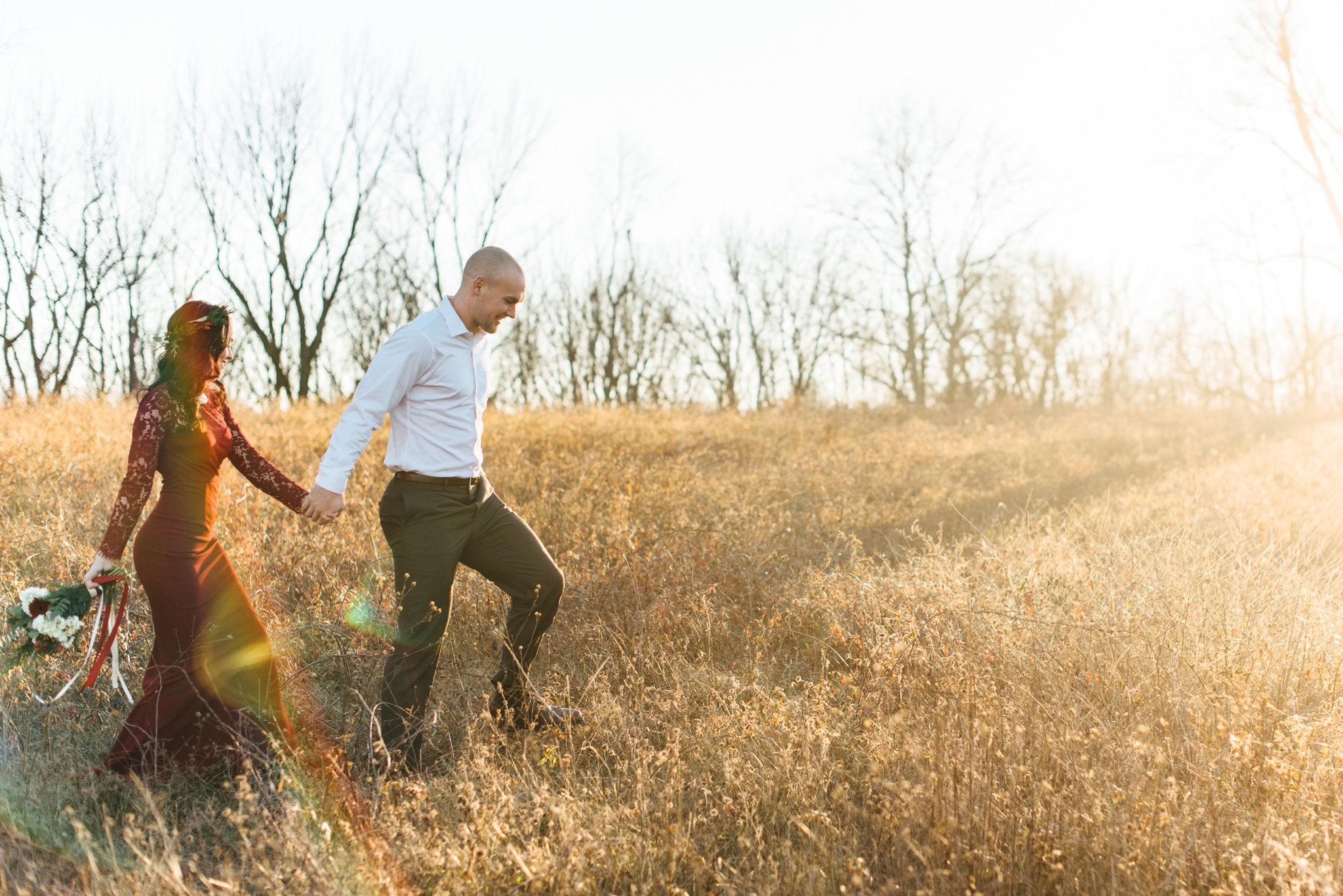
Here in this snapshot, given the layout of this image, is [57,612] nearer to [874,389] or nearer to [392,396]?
[392,396]

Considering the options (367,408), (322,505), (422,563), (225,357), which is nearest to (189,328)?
(225,357)

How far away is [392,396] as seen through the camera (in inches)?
127

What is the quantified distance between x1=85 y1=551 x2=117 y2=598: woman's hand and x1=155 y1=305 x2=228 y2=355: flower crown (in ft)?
2.81

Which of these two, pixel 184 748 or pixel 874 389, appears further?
pixel 874 389

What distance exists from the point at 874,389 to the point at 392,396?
1479 inches

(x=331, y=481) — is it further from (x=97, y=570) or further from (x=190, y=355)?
(x=97, y=570)

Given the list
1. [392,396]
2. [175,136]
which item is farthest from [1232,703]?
[175,136]

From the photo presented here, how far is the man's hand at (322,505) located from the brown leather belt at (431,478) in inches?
10.2

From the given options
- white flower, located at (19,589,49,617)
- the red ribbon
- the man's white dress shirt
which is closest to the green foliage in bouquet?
white flower, located at (19,589,49,617)

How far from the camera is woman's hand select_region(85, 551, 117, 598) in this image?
3.09 meters

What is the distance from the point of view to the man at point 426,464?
126 inches

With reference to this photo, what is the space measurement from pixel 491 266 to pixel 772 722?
90.7 inches

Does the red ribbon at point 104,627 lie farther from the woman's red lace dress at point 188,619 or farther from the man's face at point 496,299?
the man's face at point 496,299

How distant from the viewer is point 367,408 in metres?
3.18
